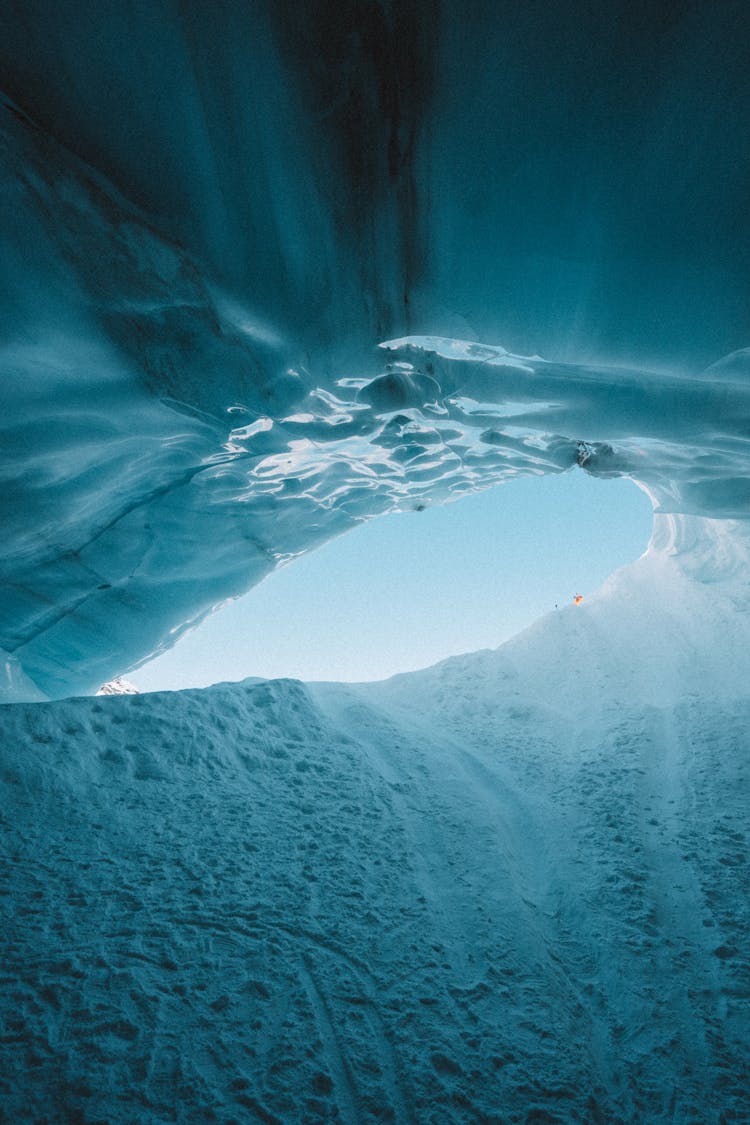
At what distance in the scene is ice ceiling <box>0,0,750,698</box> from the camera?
194 centimetres

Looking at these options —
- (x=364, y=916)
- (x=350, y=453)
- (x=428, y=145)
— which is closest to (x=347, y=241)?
(x=428, y=145)

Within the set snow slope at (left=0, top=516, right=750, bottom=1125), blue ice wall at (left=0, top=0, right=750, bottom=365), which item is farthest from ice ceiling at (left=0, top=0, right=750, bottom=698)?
snow slope at (left=0, top=516, right=750, bottom=1125)

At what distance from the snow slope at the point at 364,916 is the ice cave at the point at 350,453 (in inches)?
0.8

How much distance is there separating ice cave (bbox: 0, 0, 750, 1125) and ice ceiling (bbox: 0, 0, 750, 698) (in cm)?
2

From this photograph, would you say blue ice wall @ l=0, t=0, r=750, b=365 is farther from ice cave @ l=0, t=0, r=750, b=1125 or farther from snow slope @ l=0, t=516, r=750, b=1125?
snow slope @ l=0, t=516, r=750, b=1125

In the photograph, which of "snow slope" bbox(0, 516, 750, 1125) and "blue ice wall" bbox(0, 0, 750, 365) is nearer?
"blue ice wall" bbox(0, 0, 750, 365)

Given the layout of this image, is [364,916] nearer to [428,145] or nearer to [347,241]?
[347,241]

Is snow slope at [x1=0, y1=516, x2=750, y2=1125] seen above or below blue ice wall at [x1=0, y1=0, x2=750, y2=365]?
below

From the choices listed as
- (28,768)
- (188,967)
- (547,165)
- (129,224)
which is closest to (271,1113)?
(188,967)

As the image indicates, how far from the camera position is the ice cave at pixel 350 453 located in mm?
1973

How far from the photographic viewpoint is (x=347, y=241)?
273cm

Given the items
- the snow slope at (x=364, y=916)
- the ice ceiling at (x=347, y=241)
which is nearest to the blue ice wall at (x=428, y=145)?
the ice ceiling at (x=347, y=241)

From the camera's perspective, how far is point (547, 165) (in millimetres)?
2402

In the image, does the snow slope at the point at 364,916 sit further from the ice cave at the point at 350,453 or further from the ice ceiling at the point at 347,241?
the ice ceiling at the point at 347,241
